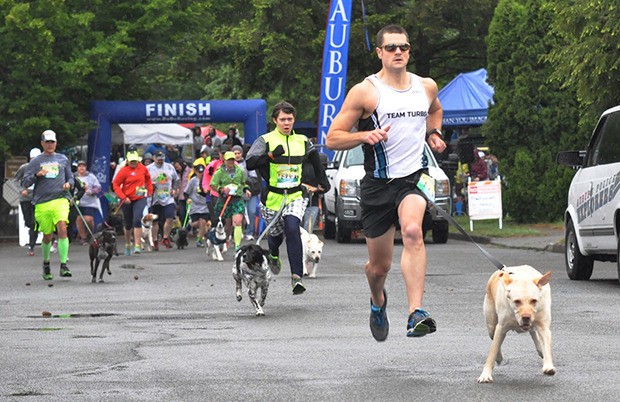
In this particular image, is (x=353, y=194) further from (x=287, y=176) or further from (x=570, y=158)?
(x=287, y=176)

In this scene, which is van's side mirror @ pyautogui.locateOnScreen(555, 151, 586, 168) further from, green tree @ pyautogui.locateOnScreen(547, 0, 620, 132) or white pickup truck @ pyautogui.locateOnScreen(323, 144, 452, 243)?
white pickup truck @ pyautogui.locateOnScreen(323, 144, 452, 243)

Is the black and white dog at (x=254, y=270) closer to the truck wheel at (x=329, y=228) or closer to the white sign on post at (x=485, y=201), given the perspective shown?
the truck wheel at (x=329, y=228)

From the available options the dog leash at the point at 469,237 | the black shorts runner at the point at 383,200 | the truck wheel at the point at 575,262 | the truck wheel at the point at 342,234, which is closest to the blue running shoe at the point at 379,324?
the black shorts runner at the point at 383,200

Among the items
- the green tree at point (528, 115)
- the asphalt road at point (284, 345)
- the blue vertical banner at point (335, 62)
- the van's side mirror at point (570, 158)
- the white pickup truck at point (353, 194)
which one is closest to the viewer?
the asphalt road at point (284, 345)

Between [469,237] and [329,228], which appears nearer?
[469,237]

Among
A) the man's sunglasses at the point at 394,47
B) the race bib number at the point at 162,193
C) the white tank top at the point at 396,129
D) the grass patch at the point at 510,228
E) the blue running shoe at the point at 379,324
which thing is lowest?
the grass patch at the point at 510,228

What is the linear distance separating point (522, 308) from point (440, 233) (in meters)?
20.7

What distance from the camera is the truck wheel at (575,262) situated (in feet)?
59.4

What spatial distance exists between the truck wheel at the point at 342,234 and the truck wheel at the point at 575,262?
11.0 metres

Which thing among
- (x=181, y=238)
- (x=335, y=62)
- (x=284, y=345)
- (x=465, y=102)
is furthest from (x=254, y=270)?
(x=465, y=102)

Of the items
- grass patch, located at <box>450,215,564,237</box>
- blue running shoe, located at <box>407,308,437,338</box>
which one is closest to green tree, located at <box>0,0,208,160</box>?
grass patch, located at <box>450,215,564,237</box>

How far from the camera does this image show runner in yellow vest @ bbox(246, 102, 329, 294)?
53.9ft

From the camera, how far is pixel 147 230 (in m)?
29.1

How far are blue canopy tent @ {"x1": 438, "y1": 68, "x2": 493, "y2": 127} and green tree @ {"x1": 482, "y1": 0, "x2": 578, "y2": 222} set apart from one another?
716 cm
